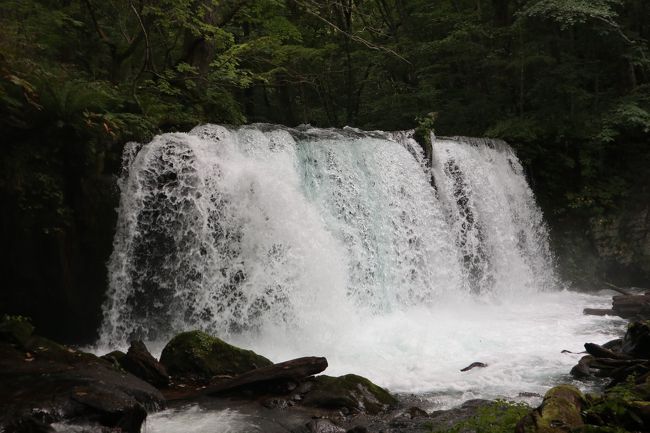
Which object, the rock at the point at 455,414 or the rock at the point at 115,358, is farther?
the rock at the point at 115,358

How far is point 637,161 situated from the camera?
48.8 feet

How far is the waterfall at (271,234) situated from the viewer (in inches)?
365

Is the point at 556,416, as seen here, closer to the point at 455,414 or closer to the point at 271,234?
the point at 455,414

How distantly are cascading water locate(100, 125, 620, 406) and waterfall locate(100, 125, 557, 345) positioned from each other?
24 millimetres

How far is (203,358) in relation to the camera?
7.35 meters

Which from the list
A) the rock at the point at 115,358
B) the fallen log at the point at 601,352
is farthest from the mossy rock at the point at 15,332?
the fallen log at the point at 601,352

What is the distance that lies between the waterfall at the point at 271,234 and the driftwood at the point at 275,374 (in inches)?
99.0

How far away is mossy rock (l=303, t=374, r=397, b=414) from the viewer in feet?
20.3

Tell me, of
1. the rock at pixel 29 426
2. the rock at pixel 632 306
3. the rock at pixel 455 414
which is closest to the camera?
the rock at pixel 29 426

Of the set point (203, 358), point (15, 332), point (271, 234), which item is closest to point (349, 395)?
point (203, 358)

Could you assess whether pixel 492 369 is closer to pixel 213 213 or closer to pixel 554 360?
pixel 554 360

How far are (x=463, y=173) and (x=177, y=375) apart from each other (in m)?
8.88

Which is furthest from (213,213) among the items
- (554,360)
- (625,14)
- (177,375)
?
(625,14)

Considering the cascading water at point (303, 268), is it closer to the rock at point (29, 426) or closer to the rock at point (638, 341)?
the rock at point (638, 341)
